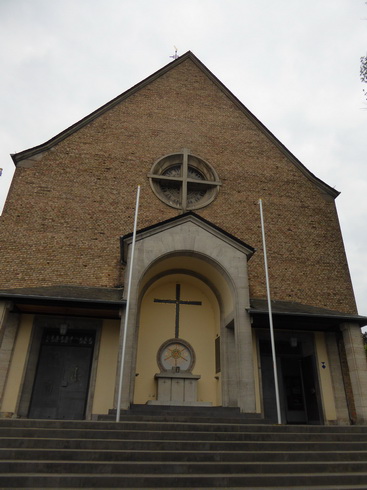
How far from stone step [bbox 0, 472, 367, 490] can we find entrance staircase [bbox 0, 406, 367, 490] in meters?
0.01

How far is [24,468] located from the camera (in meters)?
4.59

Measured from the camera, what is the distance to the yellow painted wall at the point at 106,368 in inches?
377

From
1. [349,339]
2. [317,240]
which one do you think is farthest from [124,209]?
[349,339]

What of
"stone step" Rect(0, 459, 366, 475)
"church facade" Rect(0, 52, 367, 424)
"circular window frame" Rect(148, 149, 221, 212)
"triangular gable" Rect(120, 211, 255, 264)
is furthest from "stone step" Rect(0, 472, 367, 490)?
"circular window frame" Rect(148, 149, 221, 212)

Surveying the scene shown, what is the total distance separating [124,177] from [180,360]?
6.35 metres

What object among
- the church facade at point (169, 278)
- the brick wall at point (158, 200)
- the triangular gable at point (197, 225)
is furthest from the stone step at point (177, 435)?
the brick wall at point (158, 200)

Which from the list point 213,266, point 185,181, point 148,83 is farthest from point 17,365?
point 148,83

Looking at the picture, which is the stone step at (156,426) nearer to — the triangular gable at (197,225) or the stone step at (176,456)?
the stone step at (176,456)

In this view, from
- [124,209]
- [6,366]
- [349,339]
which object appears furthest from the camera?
[124,209]

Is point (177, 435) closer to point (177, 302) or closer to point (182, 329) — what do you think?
point (182, 329)

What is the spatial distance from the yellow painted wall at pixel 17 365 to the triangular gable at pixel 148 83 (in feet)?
18.2

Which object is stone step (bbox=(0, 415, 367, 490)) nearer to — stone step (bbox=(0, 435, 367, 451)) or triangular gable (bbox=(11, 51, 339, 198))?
stone step (bbox=(0, 435, 367, 451))

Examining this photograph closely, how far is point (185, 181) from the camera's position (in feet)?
43.5

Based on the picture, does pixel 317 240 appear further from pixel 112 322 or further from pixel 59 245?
pixel 59 245
